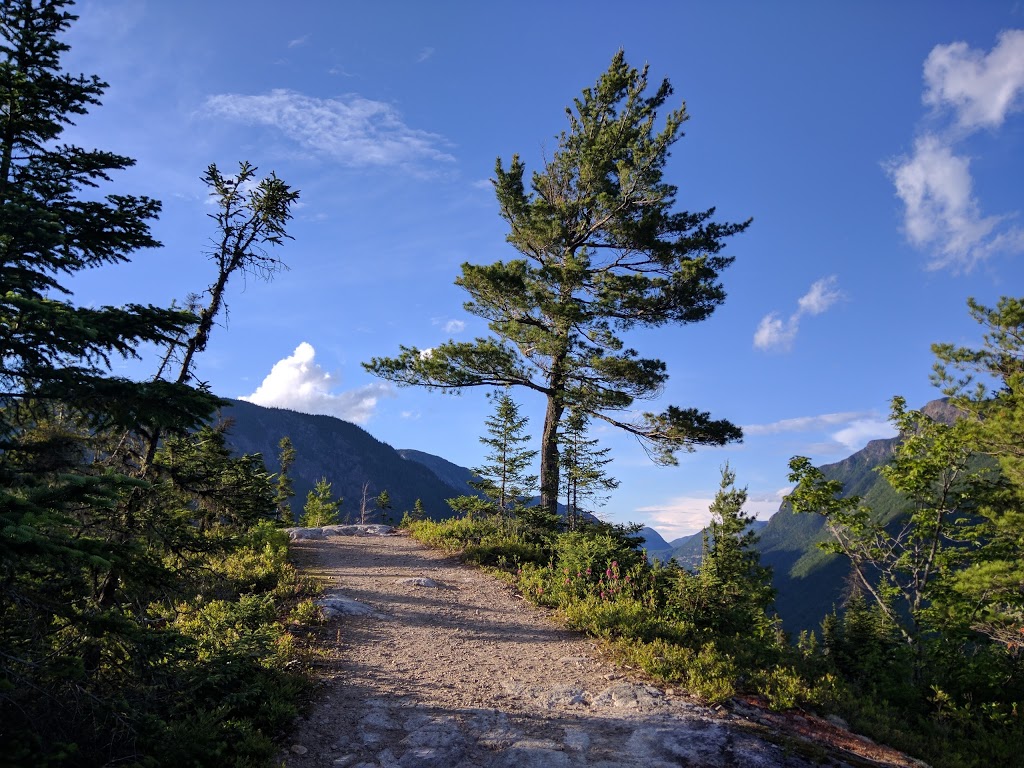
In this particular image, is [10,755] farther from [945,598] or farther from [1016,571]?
[945,598]

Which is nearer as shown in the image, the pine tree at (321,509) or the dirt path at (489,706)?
the dirt path at (489,706)

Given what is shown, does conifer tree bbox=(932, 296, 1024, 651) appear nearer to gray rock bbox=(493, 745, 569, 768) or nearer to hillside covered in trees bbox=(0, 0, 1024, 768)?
hillside covered in trees bbox=(0, 0, 1024, 768)

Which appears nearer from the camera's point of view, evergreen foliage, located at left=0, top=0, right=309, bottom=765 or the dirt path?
evergreen foliage, located at left=0, top=0, right=309, bottom=765

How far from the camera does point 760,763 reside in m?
5.30

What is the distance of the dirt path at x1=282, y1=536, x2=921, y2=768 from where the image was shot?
5406 mm

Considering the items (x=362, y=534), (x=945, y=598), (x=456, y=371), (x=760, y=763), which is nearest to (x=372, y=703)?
(x=760, y=763)

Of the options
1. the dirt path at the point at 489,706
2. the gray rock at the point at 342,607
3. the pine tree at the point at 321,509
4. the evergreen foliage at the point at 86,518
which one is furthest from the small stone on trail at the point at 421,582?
the pine tree at the point at 321,509

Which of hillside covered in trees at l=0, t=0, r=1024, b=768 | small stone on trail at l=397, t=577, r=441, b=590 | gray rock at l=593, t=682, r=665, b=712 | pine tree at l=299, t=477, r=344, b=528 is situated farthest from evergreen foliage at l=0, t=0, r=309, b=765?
pine tree at l=299, t=477, r=344, b=528

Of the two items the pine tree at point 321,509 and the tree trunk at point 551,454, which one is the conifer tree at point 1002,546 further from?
the pine tree at point 321,509

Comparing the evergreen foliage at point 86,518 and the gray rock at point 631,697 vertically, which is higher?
the evergreen foliage at point 86,518

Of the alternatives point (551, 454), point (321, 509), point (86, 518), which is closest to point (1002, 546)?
point (551, 454)

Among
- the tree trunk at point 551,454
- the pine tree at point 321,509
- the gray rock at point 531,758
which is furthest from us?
the pine tree at point 321,509

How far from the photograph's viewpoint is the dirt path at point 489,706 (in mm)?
5406

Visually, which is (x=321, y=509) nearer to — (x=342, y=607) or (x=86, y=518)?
(x=342, y=607)
